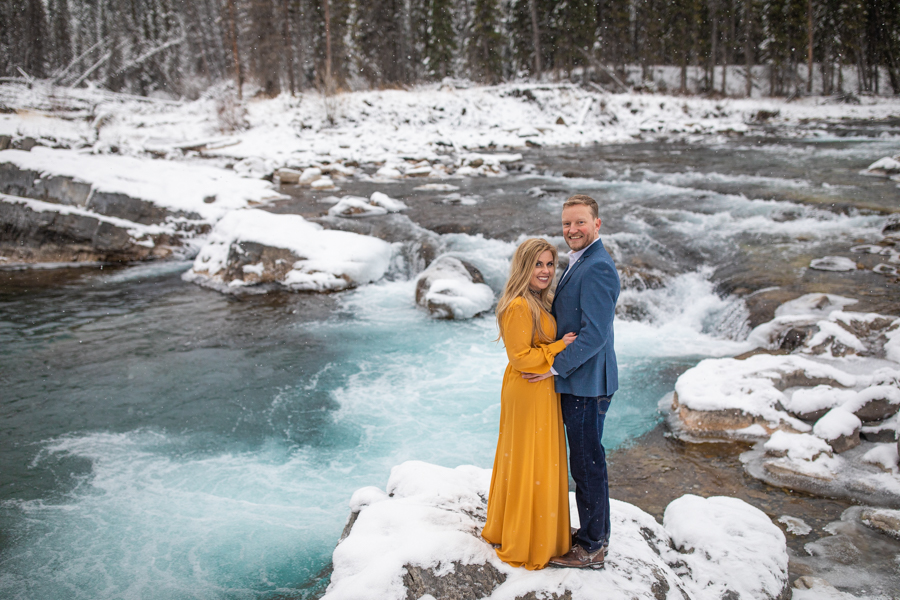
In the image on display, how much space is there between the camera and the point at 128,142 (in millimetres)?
22781

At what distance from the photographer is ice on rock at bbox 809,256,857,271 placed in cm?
894

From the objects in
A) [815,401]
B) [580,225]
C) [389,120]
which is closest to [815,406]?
[815,401]

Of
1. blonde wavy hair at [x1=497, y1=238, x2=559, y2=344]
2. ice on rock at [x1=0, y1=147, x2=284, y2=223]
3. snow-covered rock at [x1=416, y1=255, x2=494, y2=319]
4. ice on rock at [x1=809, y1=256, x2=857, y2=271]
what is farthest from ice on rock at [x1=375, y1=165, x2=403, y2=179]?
blonde wavy hair at [x1=497, y1=238, x2=559, y2=344]

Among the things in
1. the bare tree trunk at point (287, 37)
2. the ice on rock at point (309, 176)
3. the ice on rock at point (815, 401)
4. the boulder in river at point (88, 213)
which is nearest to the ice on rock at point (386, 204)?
the boulder in river at point (88, 213)

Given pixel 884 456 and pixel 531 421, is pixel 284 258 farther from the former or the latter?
pixel 884 456

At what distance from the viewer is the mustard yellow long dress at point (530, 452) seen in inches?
104

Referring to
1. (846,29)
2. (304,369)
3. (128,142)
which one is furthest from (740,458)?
(846,29)

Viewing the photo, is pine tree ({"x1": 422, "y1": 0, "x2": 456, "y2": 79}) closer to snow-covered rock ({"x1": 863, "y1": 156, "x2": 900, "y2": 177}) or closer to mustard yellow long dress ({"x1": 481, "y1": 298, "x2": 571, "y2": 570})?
snow-covered rock ({"x1": 863, "y1": 156, "x2": 900, "y2": 177})

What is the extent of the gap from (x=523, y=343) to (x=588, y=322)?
32 centimetres

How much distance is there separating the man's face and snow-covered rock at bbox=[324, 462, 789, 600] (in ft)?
5.44

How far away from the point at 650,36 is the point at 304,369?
158ft

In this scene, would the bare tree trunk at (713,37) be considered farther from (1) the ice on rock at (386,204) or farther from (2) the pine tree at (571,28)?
(1) the ice on rock at (386,204)

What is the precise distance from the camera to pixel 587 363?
2.63 m

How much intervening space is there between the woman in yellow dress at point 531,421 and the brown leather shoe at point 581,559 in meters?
0.05
